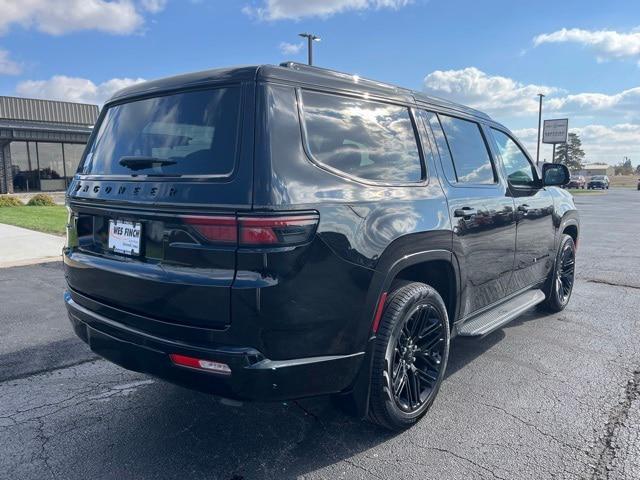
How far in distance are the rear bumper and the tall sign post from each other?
57.0 m

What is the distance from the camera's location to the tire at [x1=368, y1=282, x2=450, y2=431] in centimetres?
280

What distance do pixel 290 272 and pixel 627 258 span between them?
862 cm

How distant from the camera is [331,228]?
244 centimetres

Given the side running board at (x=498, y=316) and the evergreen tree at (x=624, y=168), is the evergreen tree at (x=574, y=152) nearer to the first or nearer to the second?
the evergreen tree at (x=624, y=168)

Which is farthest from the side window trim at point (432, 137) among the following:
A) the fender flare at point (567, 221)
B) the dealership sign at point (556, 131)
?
the dealership sign at point (556, 131)

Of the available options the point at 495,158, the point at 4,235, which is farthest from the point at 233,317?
the point at 4,235

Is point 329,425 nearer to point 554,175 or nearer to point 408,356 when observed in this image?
point 408,356

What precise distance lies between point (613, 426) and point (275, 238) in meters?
2.45

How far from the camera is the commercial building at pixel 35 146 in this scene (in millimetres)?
22938

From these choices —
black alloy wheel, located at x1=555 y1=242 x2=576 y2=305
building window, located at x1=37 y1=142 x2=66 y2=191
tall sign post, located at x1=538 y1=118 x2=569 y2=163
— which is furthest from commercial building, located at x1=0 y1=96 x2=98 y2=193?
tall sign post, located at x1=538 y1=118 x2=569 y2=163

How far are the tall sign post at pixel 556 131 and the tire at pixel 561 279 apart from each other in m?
53.0

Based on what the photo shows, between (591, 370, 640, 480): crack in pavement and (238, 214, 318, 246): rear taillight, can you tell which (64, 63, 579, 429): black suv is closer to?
(238, 214, 318, 246): rear taillight

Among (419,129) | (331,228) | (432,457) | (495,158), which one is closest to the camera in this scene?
(331,228)

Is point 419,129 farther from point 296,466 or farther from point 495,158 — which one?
point 296,466
